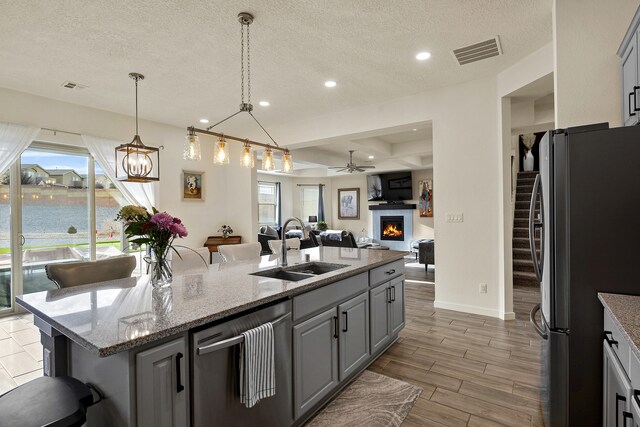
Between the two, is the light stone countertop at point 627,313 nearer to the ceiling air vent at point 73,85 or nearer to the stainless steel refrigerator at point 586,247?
the stainless steel refrigerator at point 586,247

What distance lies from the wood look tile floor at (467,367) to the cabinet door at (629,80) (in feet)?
6.25

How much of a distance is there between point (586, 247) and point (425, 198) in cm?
877

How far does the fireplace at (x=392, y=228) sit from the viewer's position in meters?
10.6

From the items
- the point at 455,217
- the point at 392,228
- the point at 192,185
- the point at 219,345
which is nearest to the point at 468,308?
the point at 455,217

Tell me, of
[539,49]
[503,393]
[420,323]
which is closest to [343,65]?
[539,49]

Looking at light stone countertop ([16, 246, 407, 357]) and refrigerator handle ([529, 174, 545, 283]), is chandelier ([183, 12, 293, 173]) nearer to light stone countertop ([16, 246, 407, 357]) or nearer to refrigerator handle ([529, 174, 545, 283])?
light stone countertop ([16, 246, 407, 357])

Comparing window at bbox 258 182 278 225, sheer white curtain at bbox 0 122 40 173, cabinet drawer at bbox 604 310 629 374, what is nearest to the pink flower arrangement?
cabinet drawer at bbox 604 310 629 374

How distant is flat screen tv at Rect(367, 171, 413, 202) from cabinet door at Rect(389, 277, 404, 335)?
7566 mm

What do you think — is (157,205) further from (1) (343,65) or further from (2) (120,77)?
(1) (343,65)

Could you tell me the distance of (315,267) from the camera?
279cm

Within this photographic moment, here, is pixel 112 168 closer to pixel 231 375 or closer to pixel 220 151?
pixel 220 151

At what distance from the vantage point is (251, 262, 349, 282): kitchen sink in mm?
2424

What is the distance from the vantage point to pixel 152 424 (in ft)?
3.95

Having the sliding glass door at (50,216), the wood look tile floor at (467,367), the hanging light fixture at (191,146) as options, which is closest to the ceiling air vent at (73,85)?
the sliding glass door at (50,216)
